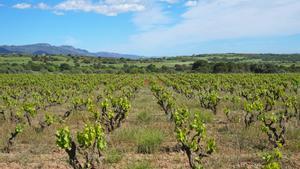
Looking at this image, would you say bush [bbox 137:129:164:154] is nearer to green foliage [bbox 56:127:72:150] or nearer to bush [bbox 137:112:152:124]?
green foliage [bbox 56:127:72:150]

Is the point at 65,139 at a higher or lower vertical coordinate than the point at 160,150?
higher

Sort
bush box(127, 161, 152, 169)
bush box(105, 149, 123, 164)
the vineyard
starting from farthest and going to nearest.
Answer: bush box(105, 149, 123, 164)
bush box(127, 161, 152, 169)
the vineyard

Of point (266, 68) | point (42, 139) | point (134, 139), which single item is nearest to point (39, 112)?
point (42, 139)

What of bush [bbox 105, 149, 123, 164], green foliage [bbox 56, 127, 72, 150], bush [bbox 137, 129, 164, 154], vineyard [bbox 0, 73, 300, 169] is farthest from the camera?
bush [bbox 137, 129, 164, 154]

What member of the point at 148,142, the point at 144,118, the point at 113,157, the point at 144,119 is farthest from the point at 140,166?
the point at 144,118

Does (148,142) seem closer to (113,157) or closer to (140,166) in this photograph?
(113,157)

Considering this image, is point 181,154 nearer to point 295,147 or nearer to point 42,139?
point 295,147

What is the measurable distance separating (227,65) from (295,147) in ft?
205

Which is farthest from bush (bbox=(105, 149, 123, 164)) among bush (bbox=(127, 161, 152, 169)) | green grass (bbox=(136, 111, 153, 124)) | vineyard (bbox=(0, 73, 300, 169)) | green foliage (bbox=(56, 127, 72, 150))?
green grass (bbox=(136, 111, 153, 124))

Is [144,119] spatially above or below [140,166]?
below

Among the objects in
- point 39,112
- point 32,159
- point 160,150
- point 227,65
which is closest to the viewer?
point 32,159

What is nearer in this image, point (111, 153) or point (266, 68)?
point (111, 153)

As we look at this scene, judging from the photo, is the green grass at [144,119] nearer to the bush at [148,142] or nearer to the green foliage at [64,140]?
the bush at [148,142]

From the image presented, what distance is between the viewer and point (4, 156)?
10.2 m
